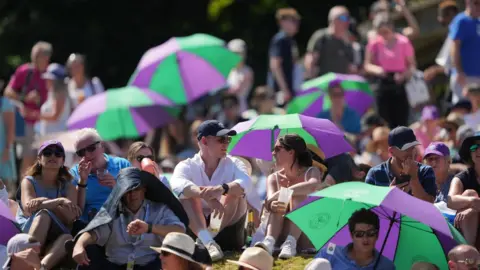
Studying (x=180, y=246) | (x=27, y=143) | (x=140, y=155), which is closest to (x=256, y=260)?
(x=180, y=246)

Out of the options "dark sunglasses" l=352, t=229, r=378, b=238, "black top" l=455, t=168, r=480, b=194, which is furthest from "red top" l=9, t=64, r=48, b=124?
"dark sunglasses" l=352, t=229, r=378, b=238

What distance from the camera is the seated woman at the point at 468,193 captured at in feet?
40.0

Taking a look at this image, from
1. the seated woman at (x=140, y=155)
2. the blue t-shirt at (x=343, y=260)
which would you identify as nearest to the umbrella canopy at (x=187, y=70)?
the seated woman at (x=140, y=155)

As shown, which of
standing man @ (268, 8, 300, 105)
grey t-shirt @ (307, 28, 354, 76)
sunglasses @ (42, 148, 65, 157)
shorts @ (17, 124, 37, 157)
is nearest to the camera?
sunglasses @ (42, 148, 65, 157)

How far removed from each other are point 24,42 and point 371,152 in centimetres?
1096

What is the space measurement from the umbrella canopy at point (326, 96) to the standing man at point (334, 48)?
780mm

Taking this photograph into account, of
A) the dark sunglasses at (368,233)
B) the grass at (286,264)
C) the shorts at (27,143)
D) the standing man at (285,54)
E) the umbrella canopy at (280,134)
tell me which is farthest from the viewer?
the standing man at (285,54)

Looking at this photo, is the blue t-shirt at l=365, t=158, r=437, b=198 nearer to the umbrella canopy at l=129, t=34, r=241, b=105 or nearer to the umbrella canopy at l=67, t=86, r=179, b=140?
the umbrella canopy at l=67, t=86, r=179, b=140

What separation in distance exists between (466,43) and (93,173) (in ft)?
20.7

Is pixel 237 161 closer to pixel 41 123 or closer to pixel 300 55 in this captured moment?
pixel 41 123

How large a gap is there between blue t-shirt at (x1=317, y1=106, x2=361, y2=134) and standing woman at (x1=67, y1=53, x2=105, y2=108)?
147 inches

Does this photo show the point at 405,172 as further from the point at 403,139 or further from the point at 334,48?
the point at 334,48

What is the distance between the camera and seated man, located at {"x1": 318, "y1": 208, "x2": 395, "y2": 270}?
11141mm

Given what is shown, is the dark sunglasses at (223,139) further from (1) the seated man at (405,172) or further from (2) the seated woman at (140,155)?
(1) the seated man at (405,172)
